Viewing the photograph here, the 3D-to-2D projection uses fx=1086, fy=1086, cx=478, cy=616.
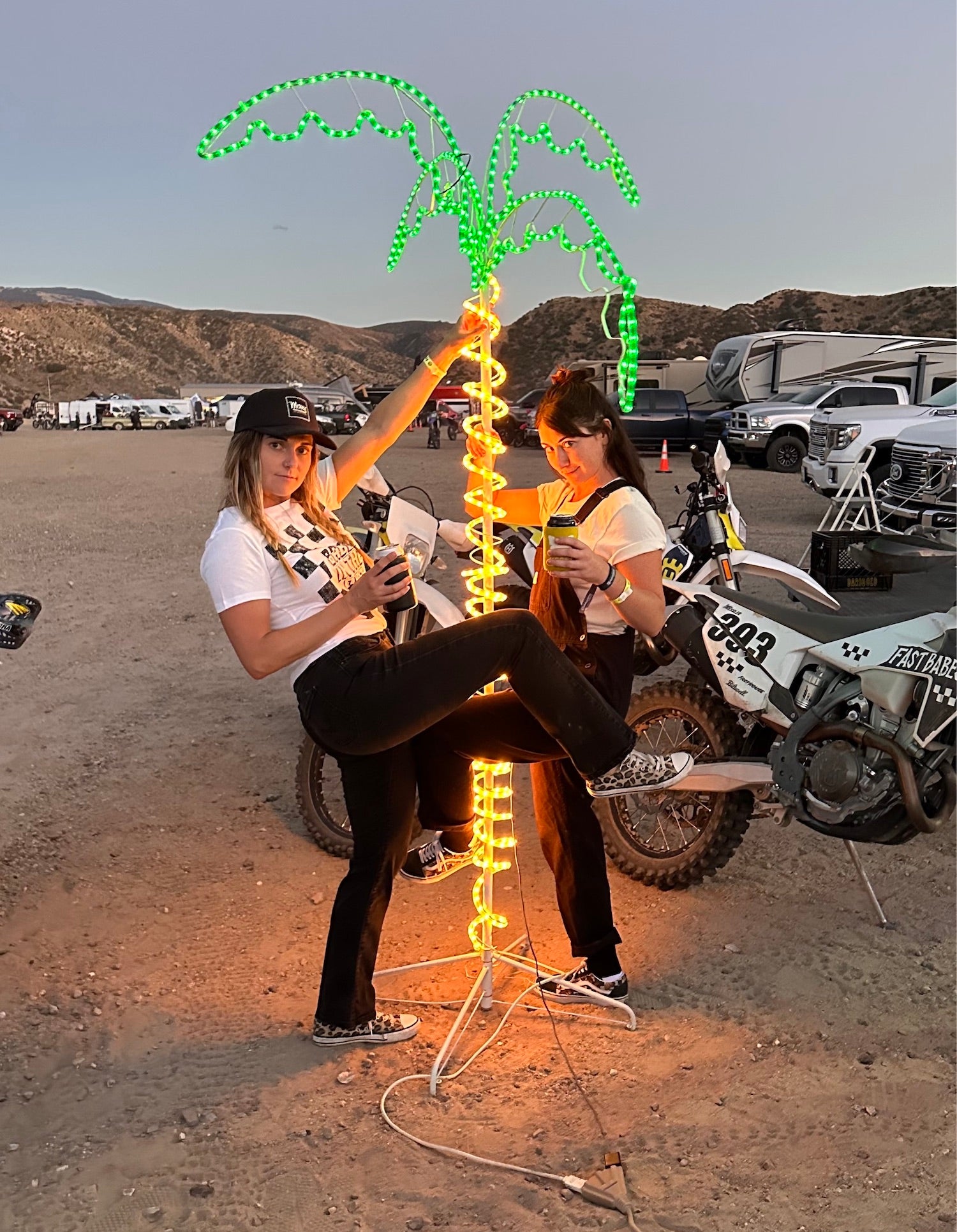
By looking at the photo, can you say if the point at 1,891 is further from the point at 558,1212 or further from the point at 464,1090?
the point at 558,1212

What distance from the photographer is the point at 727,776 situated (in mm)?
3820

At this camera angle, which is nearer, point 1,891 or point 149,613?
point 1,891

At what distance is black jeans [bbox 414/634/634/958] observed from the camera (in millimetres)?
3141

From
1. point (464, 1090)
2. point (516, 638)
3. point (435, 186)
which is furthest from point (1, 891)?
point (435, 186)

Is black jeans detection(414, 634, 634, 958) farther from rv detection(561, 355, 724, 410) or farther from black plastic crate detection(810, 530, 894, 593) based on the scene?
rv detection(561, 355, 724, 410)

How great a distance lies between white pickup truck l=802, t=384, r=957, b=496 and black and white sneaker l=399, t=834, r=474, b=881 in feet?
37.3

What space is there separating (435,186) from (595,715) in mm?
1595

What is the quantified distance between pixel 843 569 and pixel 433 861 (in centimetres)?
312

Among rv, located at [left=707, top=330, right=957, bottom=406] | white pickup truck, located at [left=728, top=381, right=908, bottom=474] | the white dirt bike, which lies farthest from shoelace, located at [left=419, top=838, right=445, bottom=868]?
rv, located at [left=707, top=330, right=957, bottom=406]

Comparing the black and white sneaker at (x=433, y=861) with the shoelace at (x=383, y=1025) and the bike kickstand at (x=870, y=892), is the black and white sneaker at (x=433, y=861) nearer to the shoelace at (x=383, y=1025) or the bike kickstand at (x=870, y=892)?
the shoelace at (x=383, y=1025)

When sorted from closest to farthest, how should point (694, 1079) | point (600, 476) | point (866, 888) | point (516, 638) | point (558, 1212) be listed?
point (558, 1212), point (516, 638), point (694, 1079), point (600, 476), point (866, 888)

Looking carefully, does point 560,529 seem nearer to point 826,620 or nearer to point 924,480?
point 826,620

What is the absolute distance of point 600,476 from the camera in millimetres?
3342

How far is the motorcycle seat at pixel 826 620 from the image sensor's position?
12.5ft
